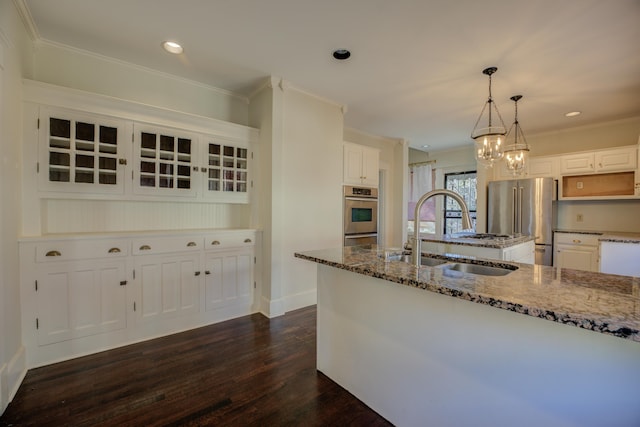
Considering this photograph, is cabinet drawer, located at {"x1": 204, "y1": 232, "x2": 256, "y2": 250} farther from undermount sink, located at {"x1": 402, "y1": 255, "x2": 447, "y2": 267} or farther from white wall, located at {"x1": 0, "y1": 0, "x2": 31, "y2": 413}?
undermount sink, located at {"x1": 402, "y1": 255, "x2": 447, "y2": 267}

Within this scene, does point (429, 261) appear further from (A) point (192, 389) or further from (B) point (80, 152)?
(B) point (80, 152)

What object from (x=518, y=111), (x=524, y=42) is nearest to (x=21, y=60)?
(x=524, y=42)

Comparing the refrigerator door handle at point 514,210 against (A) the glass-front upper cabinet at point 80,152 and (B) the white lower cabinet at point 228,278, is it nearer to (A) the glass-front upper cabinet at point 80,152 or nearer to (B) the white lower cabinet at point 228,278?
(B) the white lower cabinet at point 228,278

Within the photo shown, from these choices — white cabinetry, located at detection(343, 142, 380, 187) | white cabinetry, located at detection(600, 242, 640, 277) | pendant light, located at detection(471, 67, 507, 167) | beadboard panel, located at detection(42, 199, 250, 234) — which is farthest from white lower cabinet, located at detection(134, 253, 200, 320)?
white cabinetry, located at detection(600, 242, 640, 277)

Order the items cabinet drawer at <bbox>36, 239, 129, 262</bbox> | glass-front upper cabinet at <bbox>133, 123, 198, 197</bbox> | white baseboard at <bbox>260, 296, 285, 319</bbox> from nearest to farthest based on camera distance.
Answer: cabinet drawer at <bbox>36, 239, 129, 262</bbox> → glass-front upper cabinet at <bbox>133, 123, 198, 197</bbox> → white baseboard at <bbox>260, 296, 285, 319</bbox>

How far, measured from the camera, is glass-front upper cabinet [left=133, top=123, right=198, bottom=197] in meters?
2.70

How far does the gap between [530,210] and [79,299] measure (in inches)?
227

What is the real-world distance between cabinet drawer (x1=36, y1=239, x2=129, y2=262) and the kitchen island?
175cm

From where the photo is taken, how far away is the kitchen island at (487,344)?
3.16 ft

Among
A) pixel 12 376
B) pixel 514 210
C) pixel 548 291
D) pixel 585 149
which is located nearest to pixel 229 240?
pixel 12 376

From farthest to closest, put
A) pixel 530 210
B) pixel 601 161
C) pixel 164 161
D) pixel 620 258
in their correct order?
pixel 530 210
pixel 601 161
pixel 620 258
pixel 164 161

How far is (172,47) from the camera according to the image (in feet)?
8.25

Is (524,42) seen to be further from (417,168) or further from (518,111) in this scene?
(417,168)

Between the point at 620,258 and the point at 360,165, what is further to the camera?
the point at 360,165
